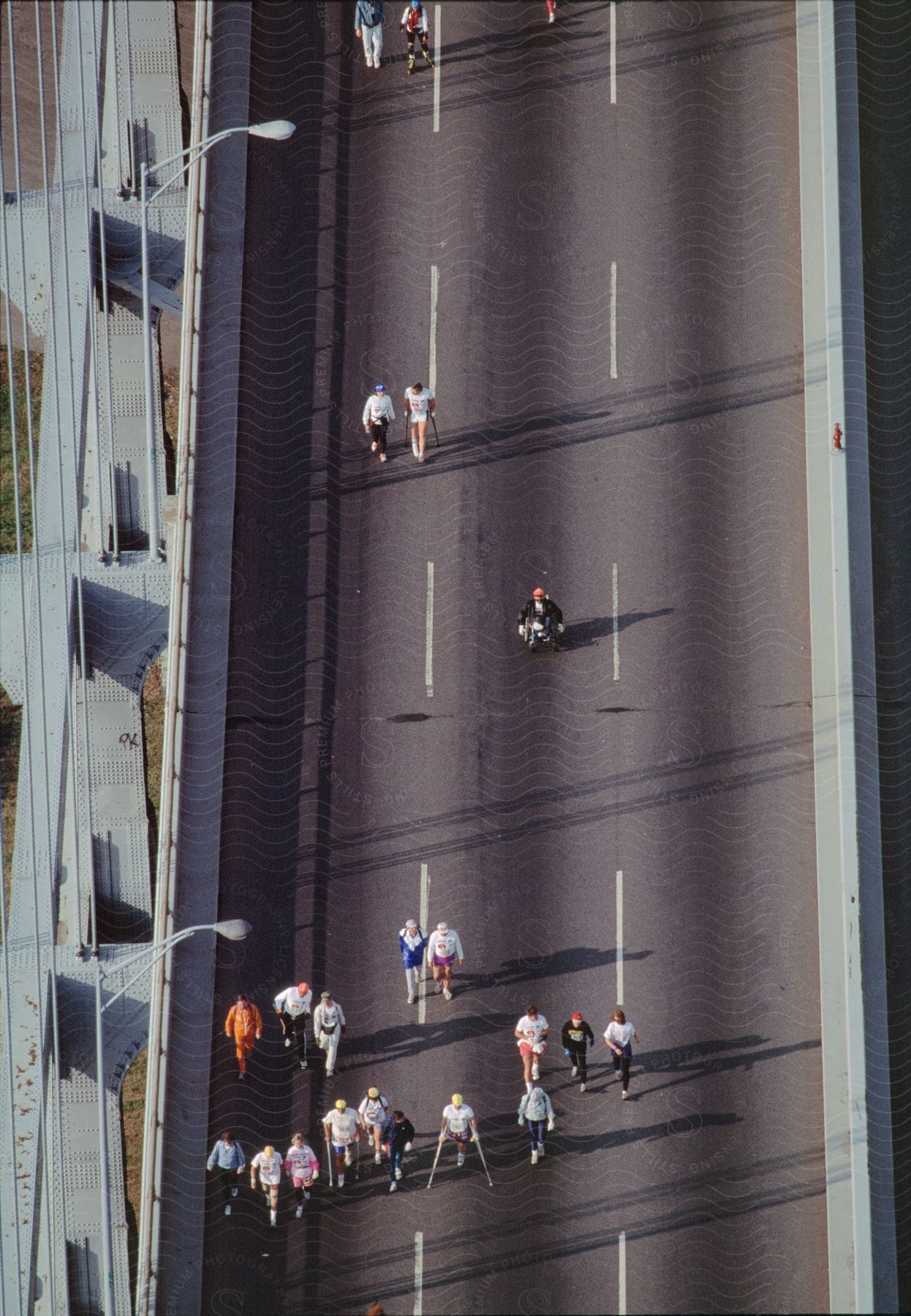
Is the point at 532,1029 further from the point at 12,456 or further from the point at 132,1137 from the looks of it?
the point at 12,456

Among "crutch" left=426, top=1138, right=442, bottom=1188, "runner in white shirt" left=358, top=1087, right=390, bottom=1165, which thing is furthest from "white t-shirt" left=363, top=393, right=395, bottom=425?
"crutch" left=426, top=1138, right=442, bottom=1188

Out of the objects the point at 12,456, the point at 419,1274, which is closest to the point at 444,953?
the point at 419,1274

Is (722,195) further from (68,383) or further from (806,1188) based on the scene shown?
(806,1188)

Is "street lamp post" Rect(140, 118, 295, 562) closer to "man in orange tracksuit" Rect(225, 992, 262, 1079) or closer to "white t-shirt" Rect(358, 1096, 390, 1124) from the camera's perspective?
"man in orange tracksuit" Rect(225, 992, 262, 1079)

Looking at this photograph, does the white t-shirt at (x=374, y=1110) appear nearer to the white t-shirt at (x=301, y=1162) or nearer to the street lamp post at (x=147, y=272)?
the white t-shirt at (x=301, y=1162)

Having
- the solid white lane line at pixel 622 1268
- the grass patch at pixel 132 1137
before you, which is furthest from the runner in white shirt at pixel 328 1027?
the grass patch at pixel 132 1137

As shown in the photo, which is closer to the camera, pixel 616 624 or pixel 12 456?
pixel 616 624
